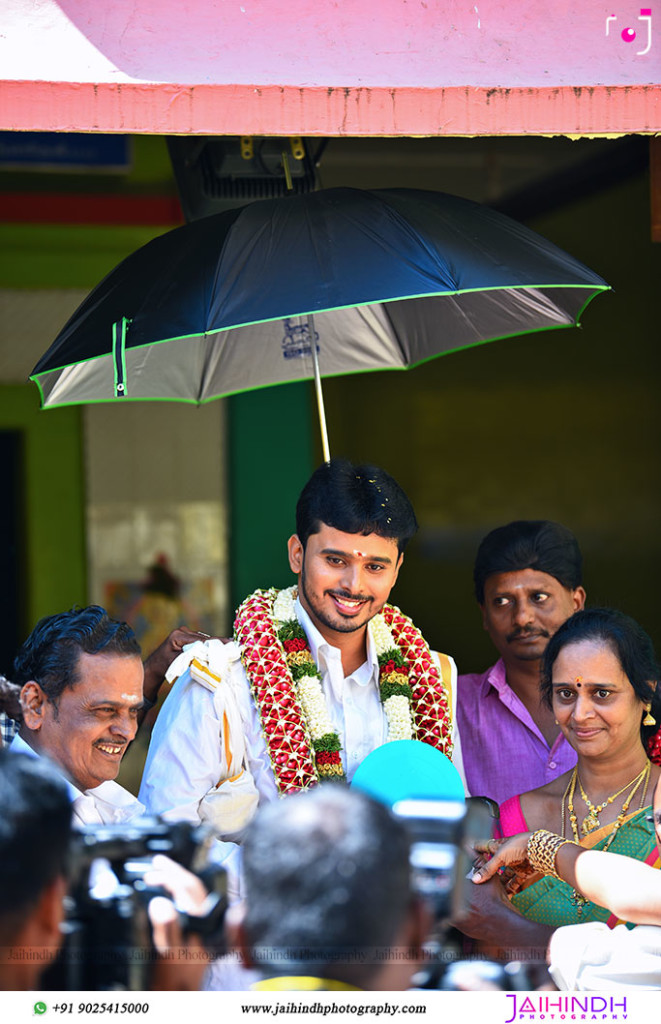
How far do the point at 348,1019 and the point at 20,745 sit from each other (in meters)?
1.02

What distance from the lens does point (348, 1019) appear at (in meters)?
2.05

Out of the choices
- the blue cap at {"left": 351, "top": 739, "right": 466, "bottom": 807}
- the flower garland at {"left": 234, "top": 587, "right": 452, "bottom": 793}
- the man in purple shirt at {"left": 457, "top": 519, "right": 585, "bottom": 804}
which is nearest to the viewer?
the blue cap at {"left": 351, "top": 739, "right": 466, "bottom": 807}

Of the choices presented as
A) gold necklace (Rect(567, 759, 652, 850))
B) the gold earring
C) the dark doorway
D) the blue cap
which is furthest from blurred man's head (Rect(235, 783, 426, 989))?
the dark doorway

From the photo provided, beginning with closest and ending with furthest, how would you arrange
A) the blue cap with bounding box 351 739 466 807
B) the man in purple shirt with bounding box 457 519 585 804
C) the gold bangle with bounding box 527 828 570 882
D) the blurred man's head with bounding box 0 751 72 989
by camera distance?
the blurred man's head with bounding box 0 751 72 989 < the blue cap with bounding box 351 739 466 807 < the gold bangle with bounding box 527 828 570 882 < the man in purple shirt with bounding box 457 519 585 804

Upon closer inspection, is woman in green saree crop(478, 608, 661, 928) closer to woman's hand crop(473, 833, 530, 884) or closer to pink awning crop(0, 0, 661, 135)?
woman's hand crop(473, 833, 530, 884)

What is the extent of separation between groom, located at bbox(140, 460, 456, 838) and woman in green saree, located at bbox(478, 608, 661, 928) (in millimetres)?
388

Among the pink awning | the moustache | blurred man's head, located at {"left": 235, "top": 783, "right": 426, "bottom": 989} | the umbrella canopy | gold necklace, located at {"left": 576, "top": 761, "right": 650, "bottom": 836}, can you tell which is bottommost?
gold necklace, located at {"left": 576, "top": 761, "right": 650, "bottom": 836}

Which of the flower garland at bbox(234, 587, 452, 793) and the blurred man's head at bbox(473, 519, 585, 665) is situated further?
the blurred man's head at bbox(473, 519, 585, 665)

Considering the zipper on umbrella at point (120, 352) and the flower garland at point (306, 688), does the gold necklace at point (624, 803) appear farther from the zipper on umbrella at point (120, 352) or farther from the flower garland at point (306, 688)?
the zipper on umbrella at point (120, 352)

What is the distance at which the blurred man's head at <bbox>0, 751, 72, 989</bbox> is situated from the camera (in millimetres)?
1738

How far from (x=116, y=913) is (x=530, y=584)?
5.84 feet

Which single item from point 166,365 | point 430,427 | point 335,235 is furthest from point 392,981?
point 430,427

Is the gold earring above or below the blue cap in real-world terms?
above

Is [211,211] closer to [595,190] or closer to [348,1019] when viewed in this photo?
[348,1019]
